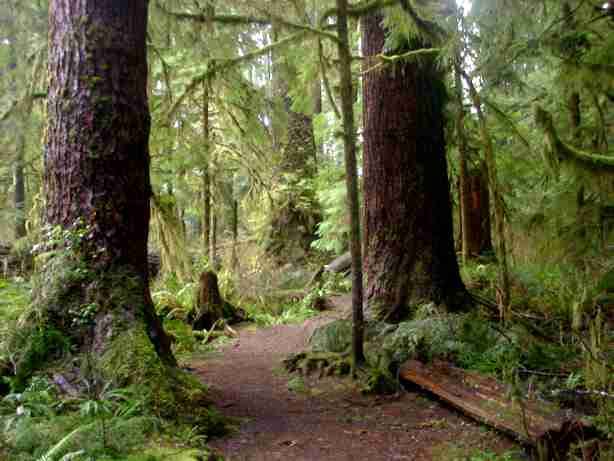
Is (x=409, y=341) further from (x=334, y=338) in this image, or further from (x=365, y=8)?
(x=365, y=8)

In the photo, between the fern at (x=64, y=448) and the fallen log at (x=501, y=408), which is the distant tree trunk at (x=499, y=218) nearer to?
the fallen log at (x=501, y=408)

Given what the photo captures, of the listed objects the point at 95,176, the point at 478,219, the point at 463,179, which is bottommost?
the point at 478,219

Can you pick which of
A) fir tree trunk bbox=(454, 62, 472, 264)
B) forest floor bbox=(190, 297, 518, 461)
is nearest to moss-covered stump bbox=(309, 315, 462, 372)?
forest floor bbox=(190, 297, 518, 461)

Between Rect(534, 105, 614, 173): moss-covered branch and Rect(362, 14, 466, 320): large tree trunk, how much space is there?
163 centimetres

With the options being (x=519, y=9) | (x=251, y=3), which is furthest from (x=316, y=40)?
(x=519, y=9)

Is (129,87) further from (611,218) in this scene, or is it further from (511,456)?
(611,218)

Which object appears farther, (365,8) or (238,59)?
(238,59)

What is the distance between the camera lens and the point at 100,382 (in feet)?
12.7

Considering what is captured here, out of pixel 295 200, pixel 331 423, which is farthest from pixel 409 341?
pixel 295 200

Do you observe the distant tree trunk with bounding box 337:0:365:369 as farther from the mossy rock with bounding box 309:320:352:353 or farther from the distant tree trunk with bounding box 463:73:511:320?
the distant tree trunk with bounding box 463:73:511:320

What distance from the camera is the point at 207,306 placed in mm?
9461

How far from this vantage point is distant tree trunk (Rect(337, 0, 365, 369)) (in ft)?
17.7

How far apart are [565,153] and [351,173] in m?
2.49

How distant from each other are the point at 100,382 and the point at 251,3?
185 inches
